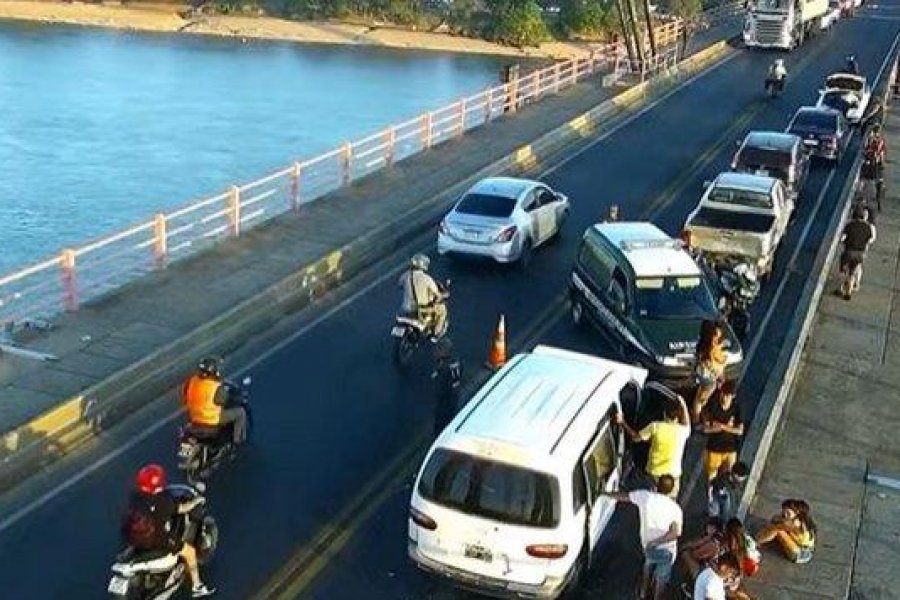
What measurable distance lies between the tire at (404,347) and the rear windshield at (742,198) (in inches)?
312

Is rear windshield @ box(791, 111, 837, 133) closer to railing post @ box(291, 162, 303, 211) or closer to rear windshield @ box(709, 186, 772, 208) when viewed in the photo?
rear windshield @ box(709, 186, 772, 208)

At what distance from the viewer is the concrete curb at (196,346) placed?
13938mm

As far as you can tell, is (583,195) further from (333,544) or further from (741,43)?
(741,43)

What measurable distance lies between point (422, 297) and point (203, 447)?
467 centimetres

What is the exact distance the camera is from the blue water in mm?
46281

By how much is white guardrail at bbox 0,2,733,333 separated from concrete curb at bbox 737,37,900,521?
30.7ft

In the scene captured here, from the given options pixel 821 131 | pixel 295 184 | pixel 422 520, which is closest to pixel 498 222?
pixel 295 184

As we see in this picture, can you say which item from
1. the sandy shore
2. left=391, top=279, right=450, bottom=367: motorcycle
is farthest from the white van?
the sandy shore

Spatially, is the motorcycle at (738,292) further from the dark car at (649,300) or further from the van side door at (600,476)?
the van side door at (600,476)

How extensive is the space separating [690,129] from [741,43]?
2461 centimetres

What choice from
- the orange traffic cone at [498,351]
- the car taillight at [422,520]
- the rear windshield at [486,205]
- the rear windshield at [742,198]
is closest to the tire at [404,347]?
the orange traffic cone at [498,351]

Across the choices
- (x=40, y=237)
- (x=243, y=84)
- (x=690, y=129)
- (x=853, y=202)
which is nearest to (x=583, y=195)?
(x=853, y=202)

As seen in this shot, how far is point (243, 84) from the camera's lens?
7506cm

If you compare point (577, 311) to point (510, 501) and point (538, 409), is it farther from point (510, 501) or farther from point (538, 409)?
point (510, 501)
